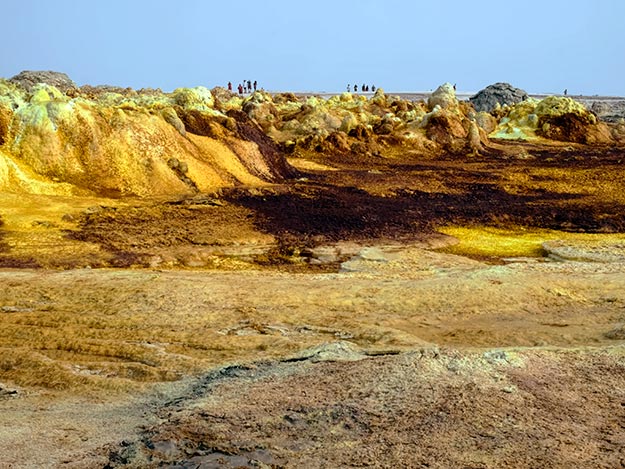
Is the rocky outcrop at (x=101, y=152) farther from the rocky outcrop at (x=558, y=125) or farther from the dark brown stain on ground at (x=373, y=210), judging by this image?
the rocky outcrop at (x=558, y=125)

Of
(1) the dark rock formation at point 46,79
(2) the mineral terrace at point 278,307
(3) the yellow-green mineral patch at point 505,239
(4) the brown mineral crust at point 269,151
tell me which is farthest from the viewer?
(1) the dark rock formation at point 46,79

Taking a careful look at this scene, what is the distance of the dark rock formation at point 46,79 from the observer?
181ft

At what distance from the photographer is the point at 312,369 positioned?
6.74 meters

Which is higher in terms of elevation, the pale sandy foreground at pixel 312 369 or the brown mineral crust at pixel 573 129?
the brown mineral crust at pixel 573 129

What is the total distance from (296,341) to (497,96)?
62.3 m

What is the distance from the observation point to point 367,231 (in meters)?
17.8

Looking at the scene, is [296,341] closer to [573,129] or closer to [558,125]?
[558,125]

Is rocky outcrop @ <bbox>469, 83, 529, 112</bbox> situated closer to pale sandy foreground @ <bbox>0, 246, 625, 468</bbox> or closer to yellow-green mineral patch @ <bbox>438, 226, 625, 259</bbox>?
yellow-green mineral patch @ <bbox>438, 226, 625, 259</bbox>

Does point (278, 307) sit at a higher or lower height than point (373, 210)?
lower

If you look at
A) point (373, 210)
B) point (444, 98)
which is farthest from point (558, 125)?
point (373, 210)

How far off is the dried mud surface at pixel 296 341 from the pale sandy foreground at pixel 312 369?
2cm

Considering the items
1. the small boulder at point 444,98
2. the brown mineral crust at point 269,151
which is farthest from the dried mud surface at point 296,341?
the small boulder at point 444,98

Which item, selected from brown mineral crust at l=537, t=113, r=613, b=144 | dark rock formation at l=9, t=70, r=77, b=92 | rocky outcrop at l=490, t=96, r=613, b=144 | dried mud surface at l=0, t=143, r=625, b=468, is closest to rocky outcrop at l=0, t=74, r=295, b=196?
dried mud surface at l=0, t=143, r=625, b=468

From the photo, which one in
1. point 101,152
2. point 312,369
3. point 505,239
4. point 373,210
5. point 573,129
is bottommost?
point 505,239
